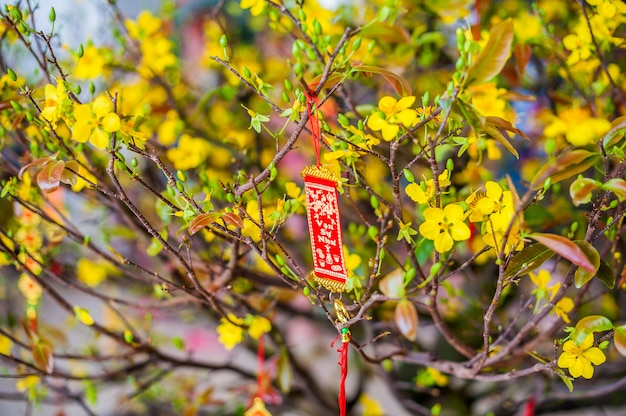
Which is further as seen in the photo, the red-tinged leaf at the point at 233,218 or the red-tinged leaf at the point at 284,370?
the red-tinged leaf at the point at 284,370

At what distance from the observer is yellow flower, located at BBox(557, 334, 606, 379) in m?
0.56

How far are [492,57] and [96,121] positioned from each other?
1.11 feet

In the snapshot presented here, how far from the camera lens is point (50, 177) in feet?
1.76

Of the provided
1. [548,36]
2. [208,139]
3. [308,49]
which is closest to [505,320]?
[548,36]

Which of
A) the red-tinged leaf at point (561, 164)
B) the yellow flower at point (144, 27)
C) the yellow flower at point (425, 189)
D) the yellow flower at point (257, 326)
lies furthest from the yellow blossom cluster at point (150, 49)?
the red-tinged leaf at point (561, 164)

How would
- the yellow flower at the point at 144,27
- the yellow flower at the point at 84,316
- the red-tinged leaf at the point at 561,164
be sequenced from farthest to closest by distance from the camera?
the yellow flower at the point at 144,27, the yellow flower at the point at 84,316, the red-tinged leaf at the point at 561,164

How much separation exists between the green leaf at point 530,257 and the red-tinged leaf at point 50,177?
426 mm

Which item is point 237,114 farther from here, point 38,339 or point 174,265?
point 38,339

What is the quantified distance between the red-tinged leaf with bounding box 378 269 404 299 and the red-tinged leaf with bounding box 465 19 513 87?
0.58ft

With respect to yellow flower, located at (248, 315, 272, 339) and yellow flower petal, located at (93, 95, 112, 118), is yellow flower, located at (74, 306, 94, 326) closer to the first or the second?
yellow flower, located at (248, 315, 272, 339)

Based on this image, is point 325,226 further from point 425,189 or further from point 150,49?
point 150,49

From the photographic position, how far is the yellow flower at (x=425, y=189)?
54cm

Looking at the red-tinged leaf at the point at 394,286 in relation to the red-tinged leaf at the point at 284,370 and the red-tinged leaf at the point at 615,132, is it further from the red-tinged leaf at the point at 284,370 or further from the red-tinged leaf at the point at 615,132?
the red-tinged leaf at the point at 284,370

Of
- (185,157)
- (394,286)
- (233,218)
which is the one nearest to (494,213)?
(394,286)
